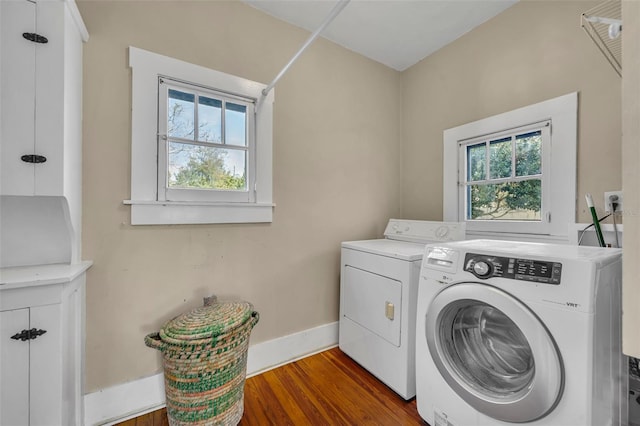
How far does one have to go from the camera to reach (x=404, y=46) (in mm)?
2271

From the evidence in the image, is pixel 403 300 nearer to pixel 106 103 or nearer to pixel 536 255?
pixel 536 255

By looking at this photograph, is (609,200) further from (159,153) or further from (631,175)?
(159,153)

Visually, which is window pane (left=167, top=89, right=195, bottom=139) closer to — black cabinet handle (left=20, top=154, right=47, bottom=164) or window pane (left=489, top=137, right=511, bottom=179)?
black cabinet handle (left=20, top=154, right=47, bottom=164)

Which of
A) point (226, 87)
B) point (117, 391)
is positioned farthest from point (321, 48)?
point (117, 391)

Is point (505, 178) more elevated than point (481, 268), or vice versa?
point (505, 178)

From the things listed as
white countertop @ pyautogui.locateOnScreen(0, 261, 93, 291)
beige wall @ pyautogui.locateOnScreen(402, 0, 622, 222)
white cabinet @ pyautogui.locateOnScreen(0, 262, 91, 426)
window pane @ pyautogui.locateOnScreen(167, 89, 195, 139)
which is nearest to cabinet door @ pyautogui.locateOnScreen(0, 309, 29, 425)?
white cabinet @ pyautogui.locateOnScreen(0, 262, 91, 426)

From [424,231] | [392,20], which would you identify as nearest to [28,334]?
[424,231]

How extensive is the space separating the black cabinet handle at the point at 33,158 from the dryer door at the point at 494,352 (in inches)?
72.2

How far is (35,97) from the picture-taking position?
109cm

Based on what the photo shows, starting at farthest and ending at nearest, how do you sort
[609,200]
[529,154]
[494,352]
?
[529,154]
[609,200]
[494,352]

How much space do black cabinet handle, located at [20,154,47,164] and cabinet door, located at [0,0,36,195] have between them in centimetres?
1

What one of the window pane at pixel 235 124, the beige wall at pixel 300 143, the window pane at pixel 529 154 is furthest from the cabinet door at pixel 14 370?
the window pane at pixel 529 154

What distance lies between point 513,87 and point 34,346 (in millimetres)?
2962

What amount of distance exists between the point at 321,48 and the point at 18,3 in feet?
5.62
